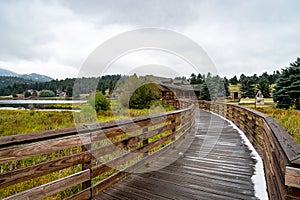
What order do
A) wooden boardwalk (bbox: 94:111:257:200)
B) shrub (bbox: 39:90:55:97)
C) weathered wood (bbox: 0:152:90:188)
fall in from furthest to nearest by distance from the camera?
shrub (bbox: 39:90:55:97) < wooden boardwalk (bbox: 94:111:257:200) < weathered wood (bbox: 0:152:90:188)

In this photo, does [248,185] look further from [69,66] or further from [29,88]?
[29,88]

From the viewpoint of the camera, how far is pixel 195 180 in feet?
9.33

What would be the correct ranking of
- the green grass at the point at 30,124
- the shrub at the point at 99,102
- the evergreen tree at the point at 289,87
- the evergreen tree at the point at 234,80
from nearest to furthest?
the green grass at the point at 30,124 < the evergreen tree at the point at 289,87 < the shrub at the point at 99,102 < the evergreen tree at the point at 234,80

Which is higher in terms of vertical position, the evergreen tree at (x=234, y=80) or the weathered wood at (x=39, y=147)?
the evergreen tree at (x=234, y=80)

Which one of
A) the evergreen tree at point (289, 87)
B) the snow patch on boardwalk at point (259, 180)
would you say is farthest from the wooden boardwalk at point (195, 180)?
the evergreen tree at point (289, 87)

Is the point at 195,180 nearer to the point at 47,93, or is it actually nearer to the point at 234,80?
the point at 47,93

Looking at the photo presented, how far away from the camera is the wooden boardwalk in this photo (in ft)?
7.92

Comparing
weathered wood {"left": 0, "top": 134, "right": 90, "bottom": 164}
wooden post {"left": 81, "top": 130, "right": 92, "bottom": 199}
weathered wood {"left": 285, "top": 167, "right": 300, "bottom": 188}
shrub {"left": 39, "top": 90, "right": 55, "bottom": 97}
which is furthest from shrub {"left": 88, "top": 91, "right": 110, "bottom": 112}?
weathered wood {"left": 285, "top": 167, "right": 300, "bottom": 188}

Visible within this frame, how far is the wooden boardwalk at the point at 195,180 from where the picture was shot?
2.41 meters

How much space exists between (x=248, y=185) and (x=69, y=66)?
25.2 m

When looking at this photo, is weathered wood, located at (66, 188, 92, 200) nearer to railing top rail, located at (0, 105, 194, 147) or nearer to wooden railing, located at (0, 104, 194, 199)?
wooden railing, located at (0, 104, 194, 199)

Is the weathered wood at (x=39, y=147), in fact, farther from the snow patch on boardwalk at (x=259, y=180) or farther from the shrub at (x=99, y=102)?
the shrub at (x=99, y=102)

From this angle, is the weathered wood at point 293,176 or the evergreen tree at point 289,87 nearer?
the weathered wood at point 293,176

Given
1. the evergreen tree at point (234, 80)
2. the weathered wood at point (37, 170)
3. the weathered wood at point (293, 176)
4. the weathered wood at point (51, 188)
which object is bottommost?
the weathered wood at point (51, 188)
